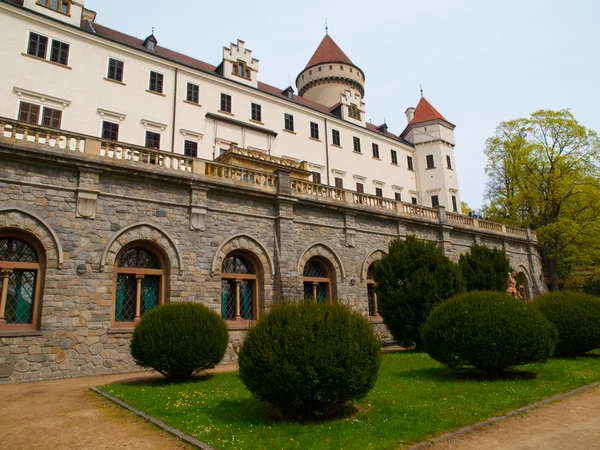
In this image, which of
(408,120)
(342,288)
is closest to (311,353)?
(342,288)

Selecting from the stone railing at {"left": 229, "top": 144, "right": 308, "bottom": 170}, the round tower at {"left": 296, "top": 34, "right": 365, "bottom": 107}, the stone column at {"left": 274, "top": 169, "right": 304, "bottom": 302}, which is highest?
the round tower at {"left": 296, "top": 34, "right": 365, "bottom": 107}

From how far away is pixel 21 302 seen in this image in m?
12.5

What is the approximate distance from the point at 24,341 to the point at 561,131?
36.2 metres

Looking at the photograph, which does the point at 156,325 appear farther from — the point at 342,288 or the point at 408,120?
the point at 408,120

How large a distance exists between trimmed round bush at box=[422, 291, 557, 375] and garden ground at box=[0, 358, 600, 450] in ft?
5.07

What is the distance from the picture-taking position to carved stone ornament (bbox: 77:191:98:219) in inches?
529

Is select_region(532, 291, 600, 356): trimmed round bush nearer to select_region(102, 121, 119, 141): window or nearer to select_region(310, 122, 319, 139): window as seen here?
select_region(310, 122, 319, 139): window

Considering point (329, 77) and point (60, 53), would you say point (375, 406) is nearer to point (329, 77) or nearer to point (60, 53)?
point (60, 53)

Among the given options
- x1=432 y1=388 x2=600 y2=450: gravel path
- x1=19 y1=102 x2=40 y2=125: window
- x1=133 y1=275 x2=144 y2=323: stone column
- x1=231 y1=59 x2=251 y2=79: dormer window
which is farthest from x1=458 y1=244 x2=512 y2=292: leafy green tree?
x1=19 y1=102 x2=40 y2=125: window

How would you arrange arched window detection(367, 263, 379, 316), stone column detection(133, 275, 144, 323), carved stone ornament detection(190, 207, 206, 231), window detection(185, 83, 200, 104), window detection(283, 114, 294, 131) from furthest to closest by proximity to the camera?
window detection(283, 114, 294, 131), window detection(185, 83, 200, 104), arched window detection(367, 263, 379, 316), carved stone ornament detection(190, 207, 206, 231), stone column detection(133, 275, 144, 323)

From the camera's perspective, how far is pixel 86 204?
534 inches

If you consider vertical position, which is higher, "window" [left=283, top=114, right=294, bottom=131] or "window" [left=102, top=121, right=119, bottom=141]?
"window" [left=283, top=114, right=294, bottom=131]

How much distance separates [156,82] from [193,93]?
7.34ft

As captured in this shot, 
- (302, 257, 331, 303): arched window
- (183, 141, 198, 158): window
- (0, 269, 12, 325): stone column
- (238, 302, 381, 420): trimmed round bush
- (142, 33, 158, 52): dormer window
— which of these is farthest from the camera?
(142, 33, 158, 52): dormer window
